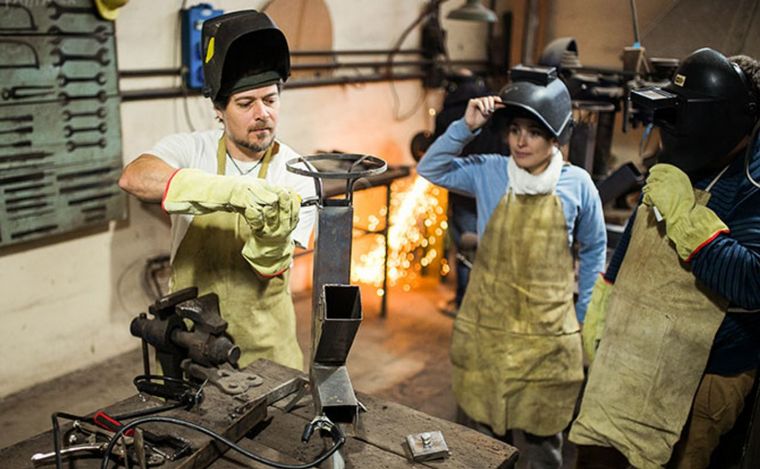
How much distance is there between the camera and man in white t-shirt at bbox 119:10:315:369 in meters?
1.84

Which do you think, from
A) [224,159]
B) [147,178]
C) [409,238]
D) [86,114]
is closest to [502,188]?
[224,159]

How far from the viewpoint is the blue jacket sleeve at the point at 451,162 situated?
7.91 ft

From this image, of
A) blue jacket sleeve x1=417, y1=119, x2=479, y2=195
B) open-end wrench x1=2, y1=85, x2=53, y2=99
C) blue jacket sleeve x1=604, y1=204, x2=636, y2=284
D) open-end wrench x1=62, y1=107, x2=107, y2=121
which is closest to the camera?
blue jacket sleeve x1=604, y1=204, x2=636, y2=284

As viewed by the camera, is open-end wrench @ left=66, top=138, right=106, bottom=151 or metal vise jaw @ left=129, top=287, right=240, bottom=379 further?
open-end wrench @ left=66, top=138, right=106, bottom=151

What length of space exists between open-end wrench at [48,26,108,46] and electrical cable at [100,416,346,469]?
2324 mm

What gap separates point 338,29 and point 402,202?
4.55 feet

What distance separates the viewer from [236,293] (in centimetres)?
207

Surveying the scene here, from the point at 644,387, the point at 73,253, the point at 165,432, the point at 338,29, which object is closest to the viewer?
the point at 165,432

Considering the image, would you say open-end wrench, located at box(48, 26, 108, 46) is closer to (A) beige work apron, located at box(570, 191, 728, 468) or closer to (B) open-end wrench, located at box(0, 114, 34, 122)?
(B) open-end wrench, located at box(0, 114, 34, 122)

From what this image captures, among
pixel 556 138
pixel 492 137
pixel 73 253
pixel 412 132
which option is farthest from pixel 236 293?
pixel 412 132

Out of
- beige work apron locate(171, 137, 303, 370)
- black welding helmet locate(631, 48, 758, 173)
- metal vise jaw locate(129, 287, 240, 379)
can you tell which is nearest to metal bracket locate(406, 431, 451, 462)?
metal vise jaw locate(129, 287, 240, 379)

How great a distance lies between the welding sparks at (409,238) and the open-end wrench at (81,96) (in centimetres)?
228

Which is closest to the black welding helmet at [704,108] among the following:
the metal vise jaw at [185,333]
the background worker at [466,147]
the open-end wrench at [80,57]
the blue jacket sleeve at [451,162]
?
the blue jacket sleeve at [451,162]

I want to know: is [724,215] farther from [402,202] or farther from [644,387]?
[402,202]
